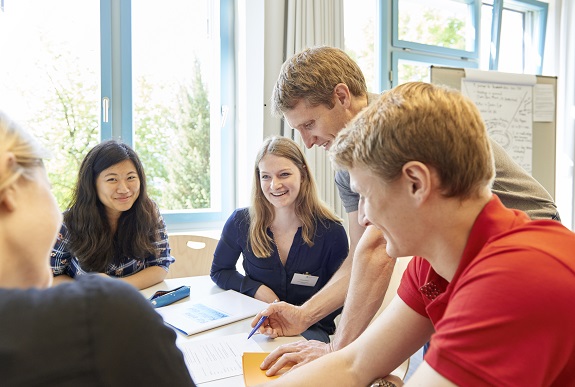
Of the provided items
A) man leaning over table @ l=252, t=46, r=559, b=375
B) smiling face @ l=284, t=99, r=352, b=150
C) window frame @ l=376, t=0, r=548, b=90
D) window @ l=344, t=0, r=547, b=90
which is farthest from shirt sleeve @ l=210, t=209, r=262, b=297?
window frame @ l=376, t=0, r=548, b=90

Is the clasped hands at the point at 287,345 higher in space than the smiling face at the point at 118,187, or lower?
lower

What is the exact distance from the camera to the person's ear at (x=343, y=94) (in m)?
1.65

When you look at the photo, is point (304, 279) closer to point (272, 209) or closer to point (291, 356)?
point (272, 209)

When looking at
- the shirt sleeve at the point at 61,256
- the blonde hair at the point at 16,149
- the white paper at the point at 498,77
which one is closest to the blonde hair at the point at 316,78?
the blonde hair at the point at 16,149

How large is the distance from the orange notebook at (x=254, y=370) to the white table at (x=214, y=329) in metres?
0.02

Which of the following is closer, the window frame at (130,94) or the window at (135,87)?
the window at (135,87)

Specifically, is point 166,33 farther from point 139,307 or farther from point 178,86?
point 139,307

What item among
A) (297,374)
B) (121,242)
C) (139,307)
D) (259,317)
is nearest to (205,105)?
(121,242)

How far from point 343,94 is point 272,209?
3.06 feet

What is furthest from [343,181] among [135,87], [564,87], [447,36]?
[564,87]

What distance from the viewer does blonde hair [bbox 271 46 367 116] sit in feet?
5.38

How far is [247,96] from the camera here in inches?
137

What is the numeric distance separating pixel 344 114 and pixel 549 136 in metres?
3.25

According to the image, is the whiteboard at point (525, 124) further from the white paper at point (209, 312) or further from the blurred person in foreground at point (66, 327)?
the blurred person in foreground at point (66, 327)
